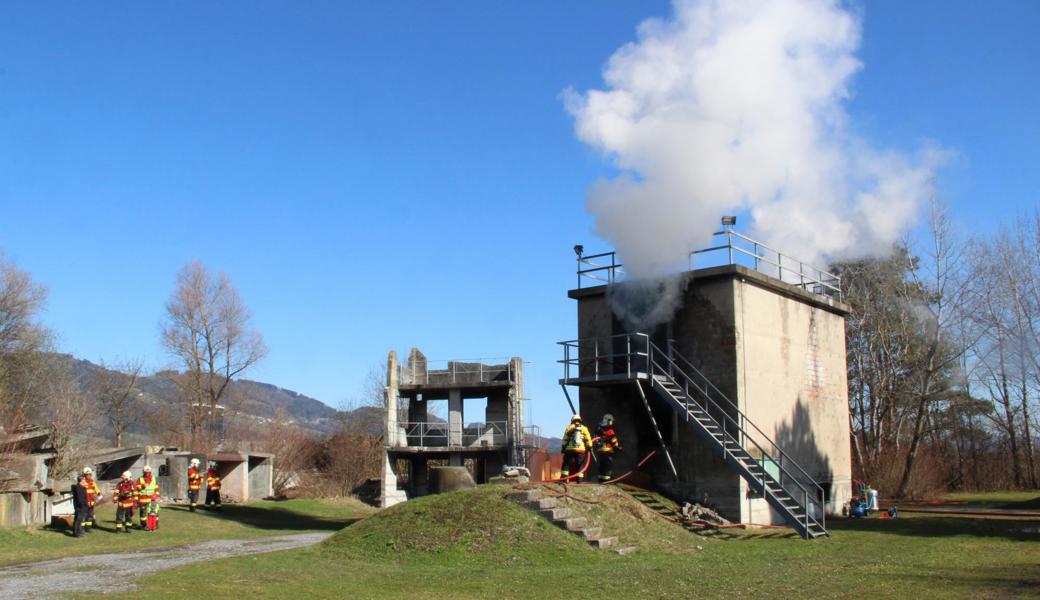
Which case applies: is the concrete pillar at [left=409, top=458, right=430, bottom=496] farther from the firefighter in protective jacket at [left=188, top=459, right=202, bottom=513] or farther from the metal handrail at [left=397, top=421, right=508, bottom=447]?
the firefighter in protective jacket at [left=188, top=459, right=202, bottom=513]

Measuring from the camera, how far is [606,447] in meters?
22.3

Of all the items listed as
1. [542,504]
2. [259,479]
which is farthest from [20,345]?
[542,504]

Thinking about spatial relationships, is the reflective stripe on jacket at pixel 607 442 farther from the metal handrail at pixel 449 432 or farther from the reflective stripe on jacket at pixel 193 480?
the metal handrail at pixel 449 432

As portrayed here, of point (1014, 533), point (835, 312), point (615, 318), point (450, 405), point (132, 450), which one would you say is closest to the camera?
point (1014, 533)

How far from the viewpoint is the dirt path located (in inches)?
525

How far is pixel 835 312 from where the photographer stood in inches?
1108

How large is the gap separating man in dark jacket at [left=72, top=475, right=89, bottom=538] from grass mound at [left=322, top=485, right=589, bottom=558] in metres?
7.58

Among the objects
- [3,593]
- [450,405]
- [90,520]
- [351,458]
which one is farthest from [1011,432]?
[3,593]

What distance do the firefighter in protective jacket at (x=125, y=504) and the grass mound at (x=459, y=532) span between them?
818cm

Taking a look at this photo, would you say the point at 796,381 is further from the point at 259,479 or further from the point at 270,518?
the point at 259,479

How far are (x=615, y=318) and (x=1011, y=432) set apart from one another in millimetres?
29649

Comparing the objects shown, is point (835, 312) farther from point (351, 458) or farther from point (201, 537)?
point (351, 458)

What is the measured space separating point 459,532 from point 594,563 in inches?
110

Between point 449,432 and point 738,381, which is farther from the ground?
point 738,381
